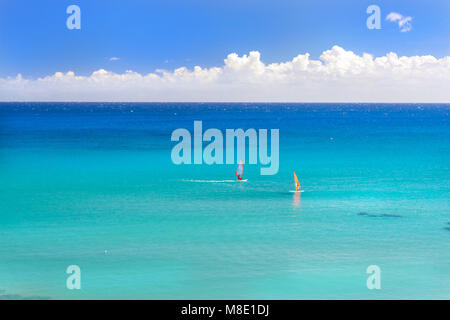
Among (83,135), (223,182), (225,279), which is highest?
(83,135)

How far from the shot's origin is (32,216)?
36344mm

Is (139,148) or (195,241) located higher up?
(139,148)

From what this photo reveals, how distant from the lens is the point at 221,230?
3347cm

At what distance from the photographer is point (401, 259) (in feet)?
93.3

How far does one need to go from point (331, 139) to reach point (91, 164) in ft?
149

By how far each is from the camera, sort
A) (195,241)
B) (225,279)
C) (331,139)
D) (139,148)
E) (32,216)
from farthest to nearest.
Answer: (331,139)
(139,148)
(32,216)
(195,241)
(225,279)

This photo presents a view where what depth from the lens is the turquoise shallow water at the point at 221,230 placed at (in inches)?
969

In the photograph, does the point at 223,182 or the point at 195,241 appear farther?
the point at 223,182

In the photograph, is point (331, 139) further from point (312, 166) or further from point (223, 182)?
point (223, 182)

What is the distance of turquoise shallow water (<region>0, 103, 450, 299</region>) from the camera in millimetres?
24625

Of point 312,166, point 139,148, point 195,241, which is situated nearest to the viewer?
point 195,241

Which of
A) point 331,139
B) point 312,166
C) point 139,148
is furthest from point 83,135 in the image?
point 312,166
